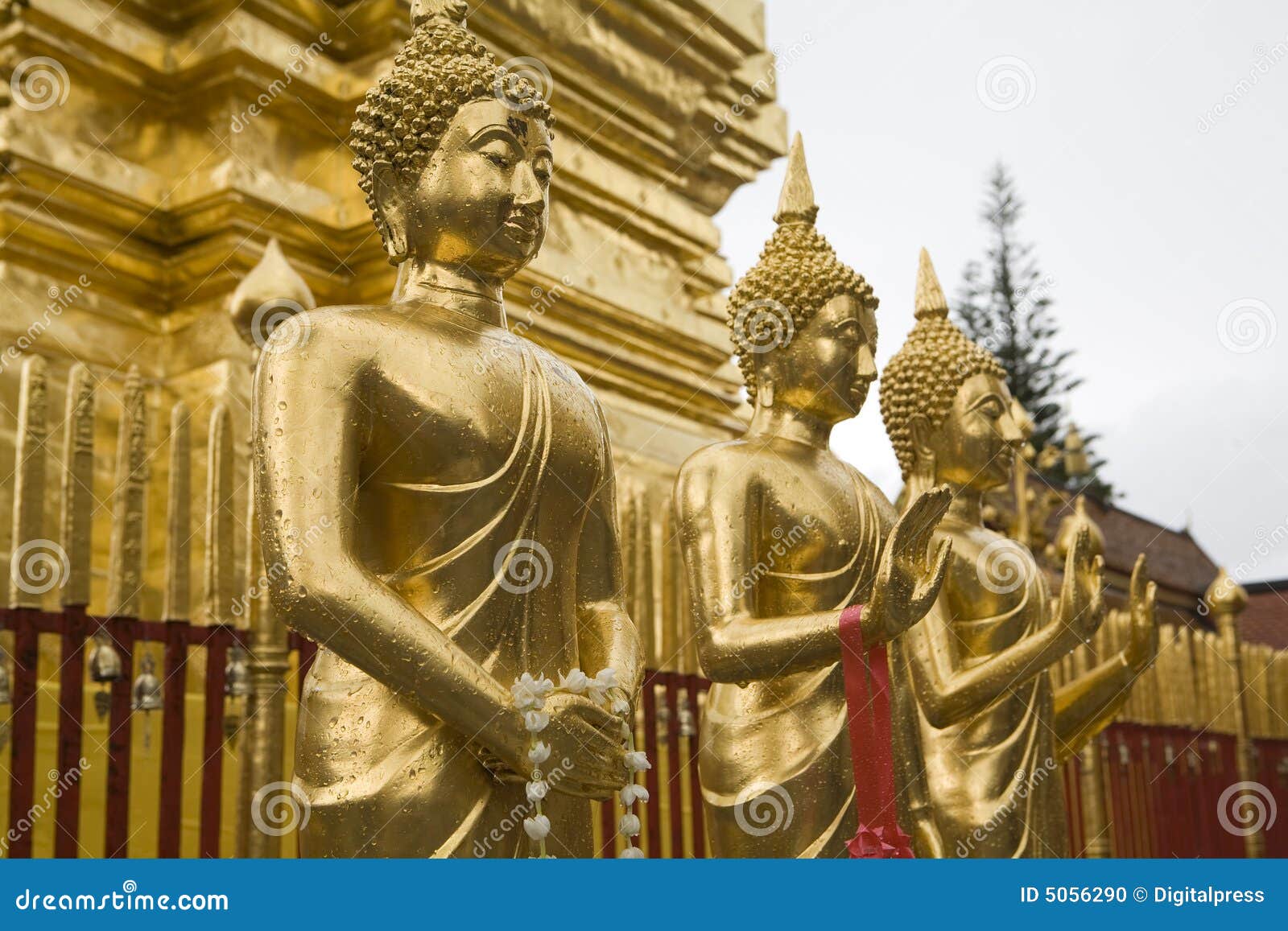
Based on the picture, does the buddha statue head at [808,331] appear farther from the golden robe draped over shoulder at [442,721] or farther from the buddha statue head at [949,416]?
the golden robe draped over shoulder at [442,721]

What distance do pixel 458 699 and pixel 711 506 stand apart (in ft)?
4.35

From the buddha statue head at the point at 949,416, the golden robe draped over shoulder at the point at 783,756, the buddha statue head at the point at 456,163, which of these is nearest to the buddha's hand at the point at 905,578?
the golden robe draped over shoulder at the point at 783,756

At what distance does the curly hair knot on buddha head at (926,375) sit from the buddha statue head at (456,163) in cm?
199

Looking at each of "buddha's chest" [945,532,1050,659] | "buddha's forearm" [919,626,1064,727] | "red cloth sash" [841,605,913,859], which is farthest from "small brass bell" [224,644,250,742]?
"buddha's chest" [945,532,1050,659]

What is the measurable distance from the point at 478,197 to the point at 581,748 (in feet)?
3.50

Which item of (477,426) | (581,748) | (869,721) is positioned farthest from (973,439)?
(581,748)

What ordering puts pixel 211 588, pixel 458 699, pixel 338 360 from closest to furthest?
1. pixel 458 699
2. pixel 338 360
3. pixel 211 588

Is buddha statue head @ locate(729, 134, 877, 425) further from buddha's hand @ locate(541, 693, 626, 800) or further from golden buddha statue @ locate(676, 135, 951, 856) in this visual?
buddha's hand @ locate(541, 693, 626, 800)

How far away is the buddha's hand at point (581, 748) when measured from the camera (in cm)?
265

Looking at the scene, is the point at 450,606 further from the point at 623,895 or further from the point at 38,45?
the point at 38,45

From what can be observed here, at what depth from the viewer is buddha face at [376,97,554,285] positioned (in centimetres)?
301

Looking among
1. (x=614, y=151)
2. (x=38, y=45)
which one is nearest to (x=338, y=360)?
(x=38, y=45)

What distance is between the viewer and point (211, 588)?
13.2ft

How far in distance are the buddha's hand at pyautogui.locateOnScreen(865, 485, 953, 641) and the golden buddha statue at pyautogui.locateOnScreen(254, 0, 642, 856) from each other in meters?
0.60
